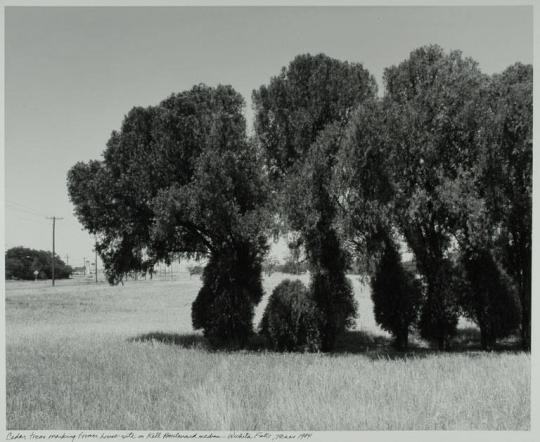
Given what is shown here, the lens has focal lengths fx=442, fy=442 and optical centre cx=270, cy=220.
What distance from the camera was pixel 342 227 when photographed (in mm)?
13383

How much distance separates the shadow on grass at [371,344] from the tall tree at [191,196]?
1024mm

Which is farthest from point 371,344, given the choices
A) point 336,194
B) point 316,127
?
point 316,127

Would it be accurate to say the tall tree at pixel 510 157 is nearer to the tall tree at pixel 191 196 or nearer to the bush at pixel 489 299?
the bush at pixel 489 299

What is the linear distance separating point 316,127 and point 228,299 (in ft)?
23.4

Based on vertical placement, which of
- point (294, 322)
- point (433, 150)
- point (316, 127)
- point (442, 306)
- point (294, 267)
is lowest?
point (294, 322)

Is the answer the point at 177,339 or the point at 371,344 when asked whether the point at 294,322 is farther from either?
the point at 177,339

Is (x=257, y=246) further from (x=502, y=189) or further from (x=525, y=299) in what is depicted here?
(x=525, y=299)

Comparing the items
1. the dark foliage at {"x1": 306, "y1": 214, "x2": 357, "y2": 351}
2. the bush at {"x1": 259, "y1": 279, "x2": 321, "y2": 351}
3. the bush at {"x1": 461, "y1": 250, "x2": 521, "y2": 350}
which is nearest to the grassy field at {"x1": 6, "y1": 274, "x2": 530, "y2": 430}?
the bush at {"x1": 259, "y1": 279, "x2": 321, "y2": 351}

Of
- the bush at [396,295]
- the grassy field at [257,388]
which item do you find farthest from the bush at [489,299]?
the bush at [396,295]

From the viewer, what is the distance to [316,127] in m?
16.1

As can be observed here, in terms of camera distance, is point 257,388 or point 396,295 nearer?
point 257,388

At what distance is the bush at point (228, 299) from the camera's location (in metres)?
16.5

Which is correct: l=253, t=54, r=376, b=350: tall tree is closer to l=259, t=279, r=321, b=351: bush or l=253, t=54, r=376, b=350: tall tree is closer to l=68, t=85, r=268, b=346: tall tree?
l=259, t=279, r=321, b=351: bush
